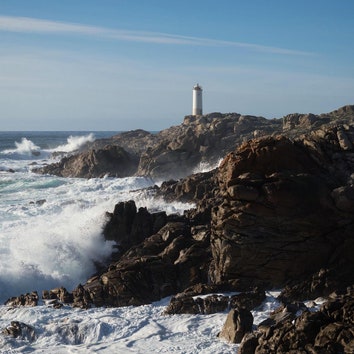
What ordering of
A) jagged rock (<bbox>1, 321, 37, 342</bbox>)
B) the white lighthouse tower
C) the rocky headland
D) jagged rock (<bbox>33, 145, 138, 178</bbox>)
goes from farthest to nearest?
1. the white lighthouse tower
2. jagged rock (<bbox>33, 145, 138, 178</bbox>)
3. the rocky headland
4. jagged rock (<bbox>1, 321, 37, 342</bbox>)

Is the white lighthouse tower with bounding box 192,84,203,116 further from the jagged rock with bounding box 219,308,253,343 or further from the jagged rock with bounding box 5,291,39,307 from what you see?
the jagged rock with bounding box 219,308,253,343

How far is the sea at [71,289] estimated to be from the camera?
40.0ft

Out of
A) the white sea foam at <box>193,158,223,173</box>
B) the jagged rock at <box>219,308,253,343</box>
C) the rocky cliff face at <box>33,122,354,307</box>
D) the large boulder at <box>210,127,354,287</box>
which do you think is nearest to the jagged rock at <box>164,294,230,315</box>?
the rocky cliff face at <box>33,122,354,307</box>

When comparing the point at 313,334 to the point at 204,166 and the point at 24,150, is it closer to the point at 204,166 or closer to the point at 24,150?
the point at 204,166

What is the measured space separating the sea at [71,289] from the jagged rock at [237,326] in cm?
22

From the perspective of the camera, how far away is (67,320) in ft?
44.3

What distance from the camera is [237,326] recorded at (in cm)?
1159

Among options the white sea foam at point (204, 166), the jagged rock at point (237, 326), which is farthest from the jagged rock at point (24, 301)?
the white sea foam at point (204, 166)

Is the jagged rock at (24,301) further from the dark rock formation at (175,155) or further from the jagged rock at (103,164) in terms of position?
the jagged rock at (103,164)

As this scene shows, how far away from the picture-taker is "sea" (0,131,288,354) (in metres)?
12.2

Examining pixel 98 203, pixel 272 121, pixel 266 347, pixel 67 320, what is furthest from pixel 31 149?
pixel 266 347

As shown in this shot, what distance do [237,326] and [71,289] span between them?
294 inches

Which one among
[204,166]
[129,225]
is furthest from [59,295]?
[204,166]

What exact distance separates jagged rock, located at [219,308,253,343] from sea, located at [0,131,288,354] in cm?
22
